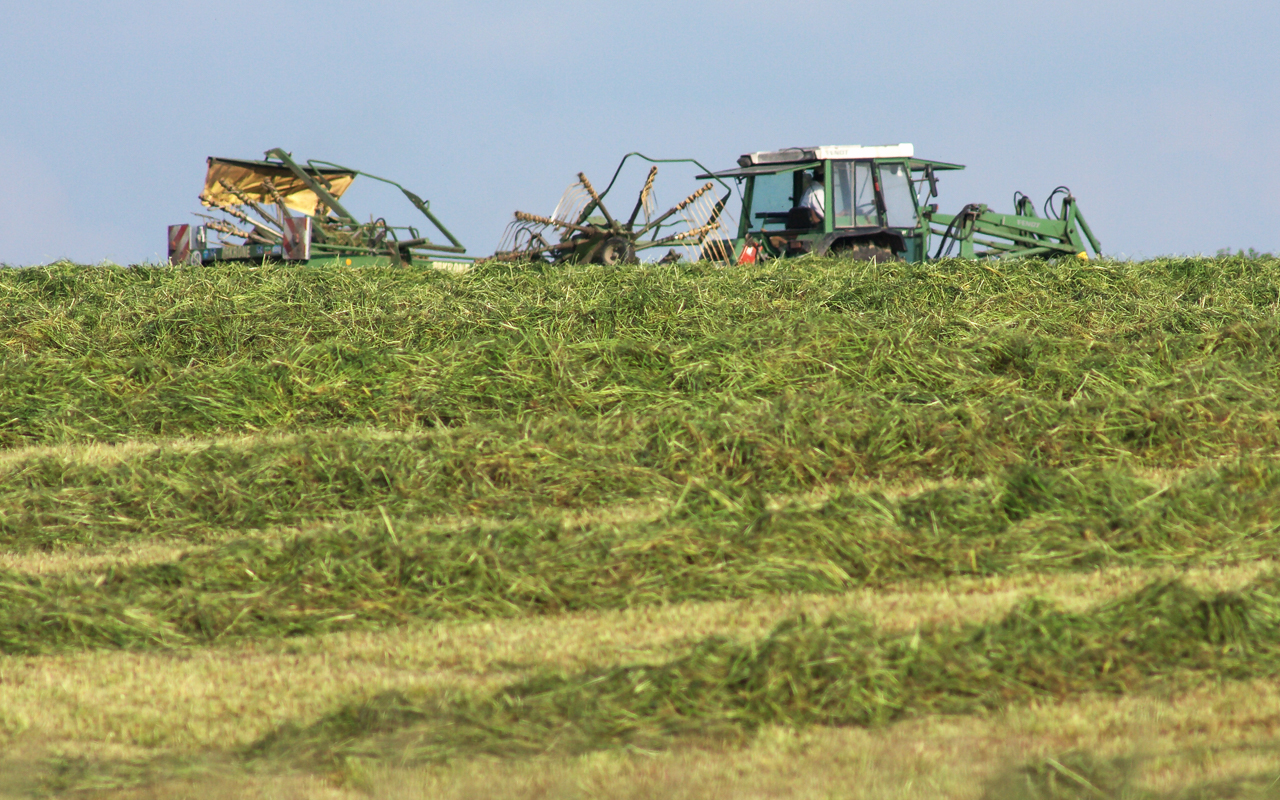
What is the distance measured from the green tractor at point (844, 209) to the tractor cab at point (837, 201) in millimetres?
14

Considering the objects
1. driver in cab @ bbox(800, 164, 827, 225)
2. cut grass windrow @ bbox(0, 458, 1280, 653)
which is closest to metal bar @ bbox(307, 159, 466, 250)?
driver in cab @ bbox(800, 164, 827, 225)

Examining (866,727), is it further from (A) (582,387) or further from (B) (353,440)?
(A) (582,387)

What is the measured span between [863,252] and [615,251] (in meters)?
3.31

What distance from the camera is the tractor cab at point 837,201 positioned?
16.4 m

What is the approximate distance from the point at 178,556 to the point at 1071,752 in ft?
15.9

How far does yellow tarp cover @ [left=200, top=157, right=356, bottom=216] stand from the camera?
59.1 ft

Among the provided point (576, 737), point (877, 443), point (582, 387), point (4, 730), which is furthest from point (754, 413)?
point (4, 730)

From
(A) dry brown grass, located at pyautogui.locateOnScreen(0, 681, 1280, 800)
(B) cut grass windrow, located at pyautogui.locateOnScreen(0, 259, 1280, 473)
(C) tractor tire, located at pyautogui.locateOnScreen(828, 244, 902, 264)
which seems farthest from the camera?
(C) tractor tire, located at pyautogui.locateOnScreen(828, 244, 902, 264)

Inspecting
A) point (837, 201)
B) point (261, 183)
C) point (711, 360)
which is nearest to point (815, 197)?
point (837, 201)

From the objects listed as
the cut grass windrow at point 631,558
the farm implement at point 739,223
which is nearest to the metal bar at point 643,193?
the farm implement at point 739,223

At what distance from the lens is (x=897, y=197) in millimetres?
16922

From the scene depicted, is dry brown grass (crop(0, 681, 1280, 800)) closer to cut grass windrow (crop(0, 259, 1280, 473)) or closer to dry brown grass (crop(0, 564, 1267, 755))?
dry brown grass (crop(0, 564, 1267, 755))

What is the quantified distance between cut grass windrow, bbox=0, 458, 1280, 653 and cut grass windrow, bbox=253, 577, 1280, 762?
1.04 m

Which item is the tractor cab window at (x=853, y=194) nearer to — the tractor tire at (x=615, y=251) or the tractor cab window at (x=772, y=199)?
the tractor cab window at (x=772, y=199)
